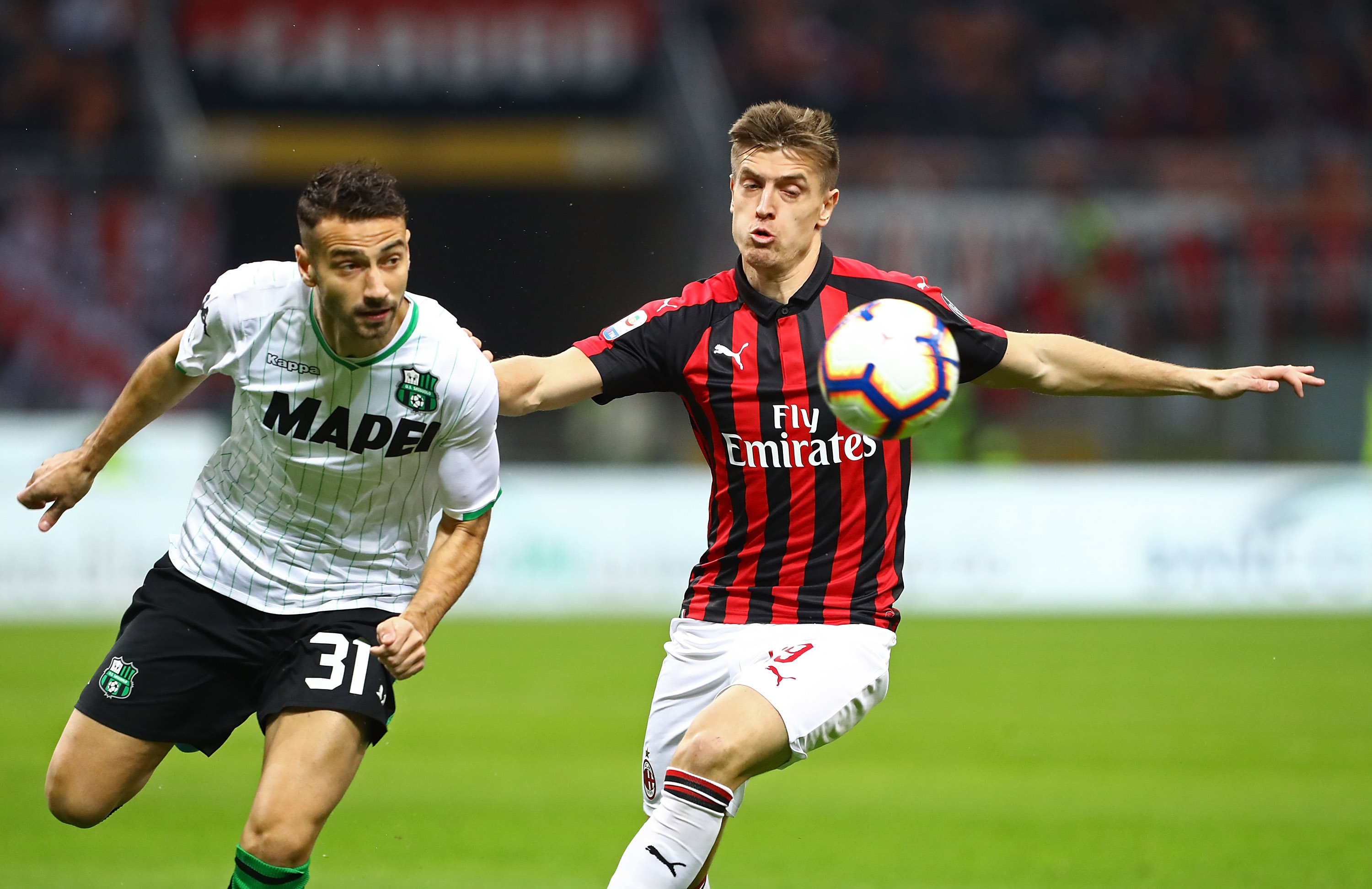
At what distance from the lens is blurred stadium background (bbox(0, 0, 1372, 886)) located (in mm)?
8211

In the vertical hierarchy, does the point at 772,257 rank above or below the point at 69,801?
above

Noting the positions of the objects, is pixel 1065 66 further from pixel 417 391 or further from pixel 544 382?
pixel 417 391

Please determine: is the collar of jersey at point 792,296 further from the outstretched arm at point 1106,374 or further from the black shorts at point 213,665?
the black shorts at point 213,665

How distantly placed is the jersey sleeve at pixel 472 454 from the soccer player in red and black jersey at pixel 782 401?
0.18 m

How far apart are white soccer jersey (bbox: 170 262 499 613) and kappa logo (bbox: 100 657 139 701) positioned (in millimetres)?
335

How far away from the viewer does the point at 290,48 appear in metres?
22.6

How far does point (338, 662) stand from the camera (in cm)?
462

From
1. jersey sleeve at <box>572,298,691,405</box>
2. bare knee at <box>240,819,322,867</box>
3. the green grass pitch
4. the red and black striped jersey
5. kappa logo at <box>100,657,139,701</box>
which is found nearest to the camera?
bare knee at <box>240,819,322,867</box>

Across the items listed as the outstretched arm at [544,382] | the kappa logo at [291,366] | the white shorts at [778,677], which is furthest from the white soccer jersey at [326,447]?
the white shorts at [778,677]

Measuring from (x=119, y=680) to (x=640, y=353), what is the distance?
189cm

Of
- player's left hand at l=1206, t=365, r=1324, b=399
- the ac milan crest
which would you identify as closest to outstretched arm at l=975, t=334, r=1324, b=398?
player's left hand at l=1206, t=365, r=1324, b=399

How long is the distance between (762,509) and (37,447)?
438 inches

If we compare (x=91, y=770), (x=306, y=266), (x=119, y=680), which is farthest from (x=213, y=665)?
(x=306, y=266)

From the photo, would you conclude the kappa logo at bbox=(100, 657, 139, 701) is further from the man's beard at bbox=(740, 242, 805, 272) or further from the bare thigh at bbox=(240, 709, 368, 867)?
the man's beard at bbox=(740, 242, 805, 272)
